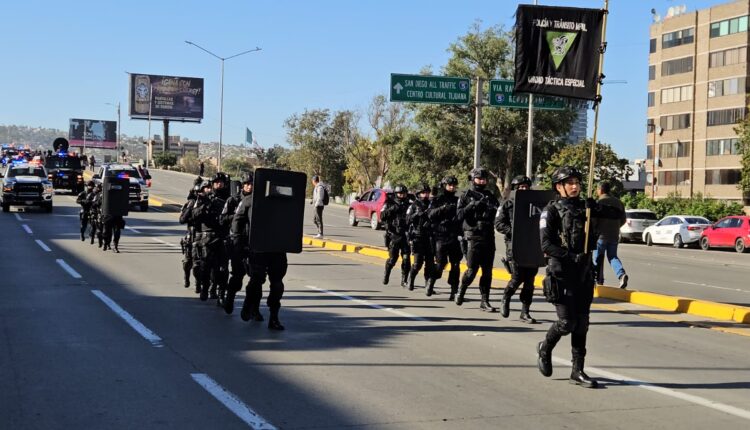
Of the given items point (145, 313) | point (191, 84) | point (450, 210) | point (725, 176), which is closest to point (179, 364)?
point (145, 313)

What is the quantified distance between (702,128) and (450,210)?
247 ft

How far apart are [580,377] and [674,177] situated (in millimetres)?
82394

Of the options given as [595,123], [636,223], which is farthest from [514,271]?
[636,223]

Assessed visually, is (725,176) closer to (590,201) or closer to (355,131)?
(355,131)

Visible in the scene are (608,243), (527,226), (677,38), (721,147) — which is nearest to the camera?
(527,226)

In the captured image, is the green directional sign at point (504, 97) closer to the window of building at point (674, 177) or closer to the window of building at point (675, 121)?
the window of building at point (674, 177)

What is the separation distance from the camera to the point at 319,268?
17.2 m

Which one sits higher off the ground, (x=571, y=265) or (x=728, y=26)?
(x=728, y=26)

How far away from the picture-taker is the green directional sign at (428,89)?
1161 inches

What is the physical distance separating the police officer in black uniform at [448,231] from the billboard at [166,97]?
10738 cm

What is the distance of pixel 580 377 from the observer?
7113mm

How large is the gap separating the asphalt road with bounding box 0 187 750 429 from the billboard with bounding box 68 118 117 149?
130067 millimetres

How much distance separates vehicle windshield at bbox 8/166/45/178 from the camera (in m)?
34.2

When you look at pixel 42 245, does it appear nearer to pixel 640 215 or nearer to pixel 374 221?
pixel 374 221
